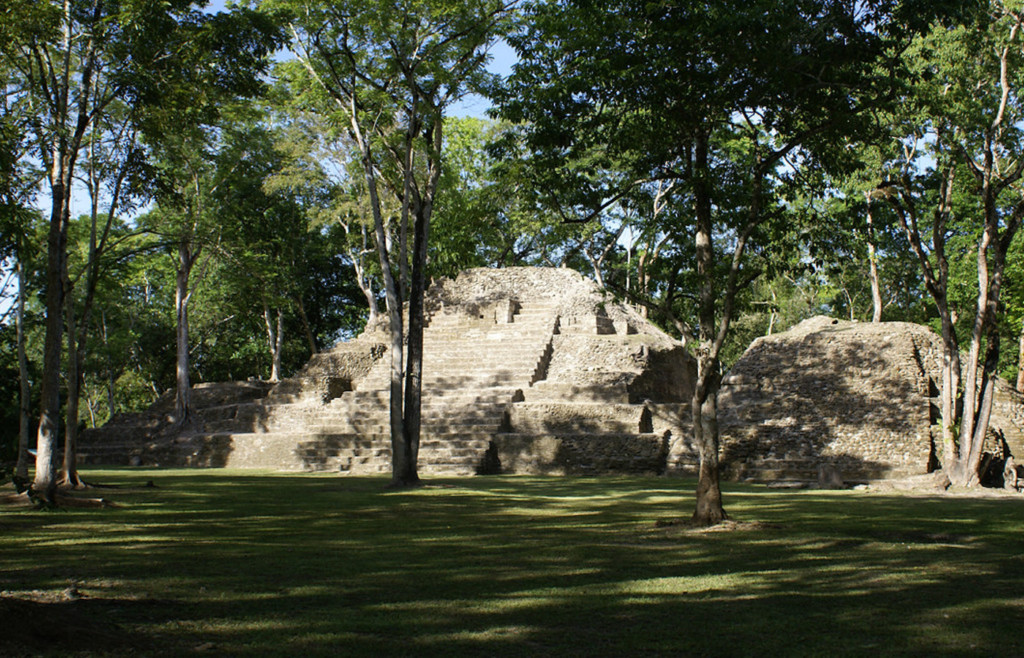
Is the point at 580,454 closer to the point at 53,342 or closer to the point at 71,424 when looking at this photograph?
the point at 71,424

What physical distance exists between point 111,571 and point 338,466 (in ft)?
38.3

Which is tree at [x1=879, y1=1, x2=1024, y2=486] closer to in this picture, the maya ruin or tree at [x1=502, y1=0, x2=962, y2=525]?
the maya ruin

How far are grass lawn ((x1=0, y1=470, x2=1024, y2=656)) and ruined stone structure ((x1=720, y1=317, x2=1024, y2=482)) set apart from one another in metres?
5.22

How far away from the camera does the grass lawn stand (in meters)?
3.50

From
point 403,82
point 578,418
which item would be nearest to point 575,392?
point 578,418

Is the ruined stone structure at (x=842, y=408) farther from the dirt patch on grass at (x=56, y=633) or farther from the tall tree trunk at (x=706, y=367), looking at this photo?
the dirt patch on grass at (x=56, y=633)

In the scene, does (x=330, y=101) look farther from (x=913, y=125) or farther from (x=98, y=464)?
(x=98, y=464)

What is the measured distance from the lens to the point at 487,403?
17578 mm

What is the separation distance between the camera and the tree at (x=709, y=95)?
23.9 ft

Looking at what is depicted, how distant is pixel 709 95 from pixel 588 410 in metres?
9.20

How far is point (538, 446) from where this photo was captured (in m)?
15.8

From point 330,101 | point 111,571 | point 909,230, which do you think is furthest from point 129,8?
point 909,230

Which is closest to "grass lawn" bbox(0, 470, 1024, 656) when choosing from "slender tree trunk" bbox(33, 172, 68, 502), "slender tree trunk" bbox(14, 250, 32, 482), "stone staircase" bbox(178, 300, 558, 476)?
"slender tree trunk" bbox(33, 172, 68, 502)

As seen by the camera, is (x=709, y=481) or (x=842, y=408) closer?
(x=709, y=481)
